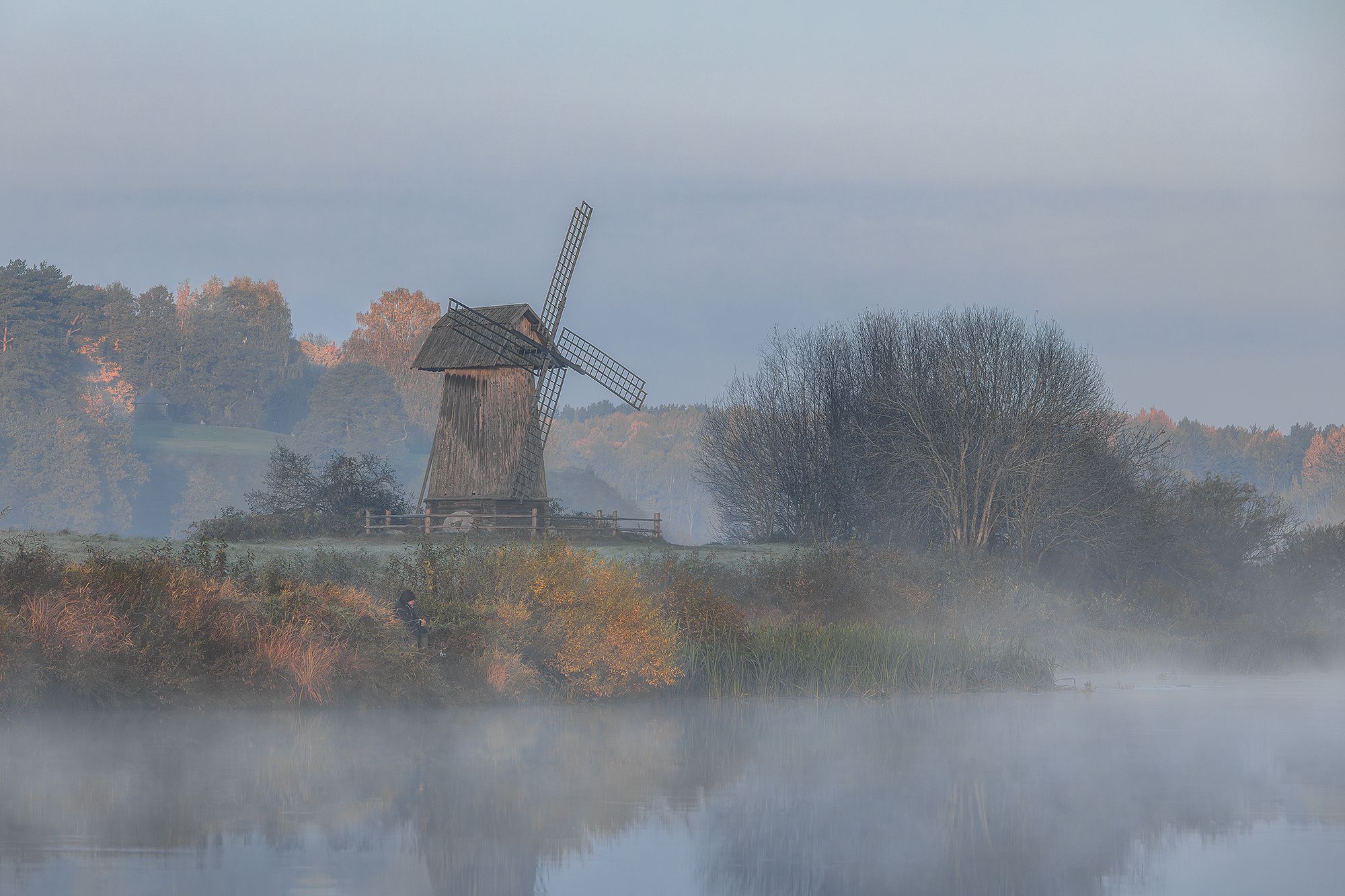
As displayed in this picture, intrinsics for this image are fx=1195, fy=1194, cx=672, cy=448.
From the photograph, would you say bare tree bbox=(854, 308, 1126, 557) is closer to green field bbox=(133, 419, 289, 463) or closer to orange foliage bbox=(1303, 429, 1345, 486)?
green field bbox=(133, 419, 289, 463)

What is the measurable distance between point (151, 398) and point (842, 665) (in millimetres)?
98531

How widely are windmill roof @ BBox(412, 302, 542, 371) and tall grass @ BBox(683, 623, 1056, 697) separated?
2019 centimetres

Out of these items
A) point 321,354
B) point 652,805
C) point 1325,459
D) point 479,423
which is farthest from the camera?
point 321,354

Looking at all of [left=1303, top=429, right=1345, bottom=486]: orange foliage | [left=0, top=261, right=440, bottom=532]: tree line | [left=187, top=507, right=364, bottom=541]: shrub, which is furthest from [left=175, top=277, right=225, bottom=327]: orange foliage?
[left=1303, top=429, right=1345, bottom=486]: orange foliage

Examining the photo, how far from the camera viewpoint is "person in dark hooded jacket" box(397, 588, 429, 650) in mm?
19344

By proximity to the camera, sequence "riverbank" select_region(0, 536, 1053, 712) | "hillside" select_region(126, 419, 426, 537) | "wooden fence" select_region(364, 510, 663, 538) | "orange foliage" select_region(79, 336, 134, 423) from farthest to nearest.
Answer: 1. "hillside" select_region(126, 419, 426, 537)
2. "orange foliage" select_region(79, 336, 134, 423)
3. "wooden fence" select_region(364, 510, 663, 538)
4. "riverbank" select_region(0, 536, 1053, 712)

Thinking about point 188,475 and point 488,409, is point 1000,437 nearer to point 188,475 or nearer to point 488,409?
point 488,409

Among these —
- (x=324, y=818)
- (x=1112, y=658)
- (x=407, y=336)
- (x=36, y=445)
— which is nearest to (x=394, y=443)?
(x=407, y=336)

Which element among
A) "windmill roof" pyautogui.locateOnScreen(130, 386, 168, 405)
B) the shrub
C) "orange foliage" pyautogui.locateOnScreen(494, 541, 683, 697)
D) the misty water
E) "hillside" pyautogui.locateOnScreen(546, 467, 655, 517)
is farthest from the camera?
"hillside" pyautogui.locateOnScreen(546, 467, 655, 517)

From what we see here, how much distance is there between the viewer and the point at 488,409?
42.6m

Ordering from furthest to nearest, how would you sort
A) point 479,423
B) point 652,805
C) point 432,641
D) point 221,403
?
point 221,403 < point 479,423 < point 432,641 < point 652,805

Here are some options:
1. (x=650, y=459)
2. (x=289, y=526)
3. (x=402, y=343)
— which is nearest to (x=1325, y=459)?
(x=650, y=459)

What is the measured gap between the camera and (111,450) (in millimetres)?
86875

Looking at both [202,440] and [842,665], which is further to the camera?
[202,440]
